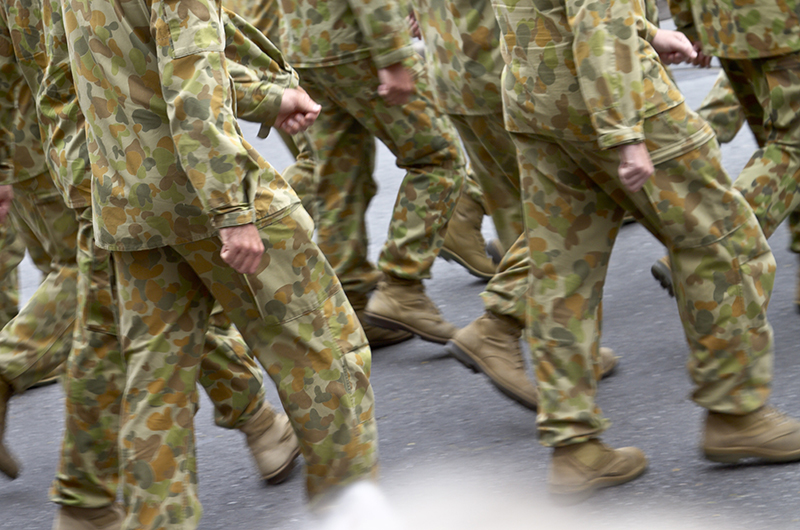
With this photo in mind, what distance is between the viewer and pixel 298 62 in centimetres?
439

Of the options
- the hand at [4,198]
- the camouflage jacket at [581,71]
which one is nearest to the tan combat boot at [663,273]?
the camouflage jacket at [581,71]

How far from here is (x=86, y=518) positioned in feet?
10.8

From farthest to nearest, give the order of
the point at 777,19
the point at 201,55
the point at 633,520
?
the point at 777,19 → the point at 633,520 → the point at 201,55

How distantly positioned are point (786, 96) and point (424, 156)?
1429 mm

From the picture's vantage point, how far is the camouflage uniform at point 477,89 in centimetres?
382

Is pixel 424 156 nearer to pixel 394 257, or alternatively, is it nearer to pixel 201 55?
pixel 394 257

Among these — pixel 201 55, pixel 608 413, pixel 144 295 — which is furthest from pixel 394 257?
pixel 201 55

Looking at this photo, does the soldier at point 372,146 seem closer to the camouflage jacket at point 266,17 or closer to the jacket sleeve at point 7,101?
the camouflage jacket at point 266,17

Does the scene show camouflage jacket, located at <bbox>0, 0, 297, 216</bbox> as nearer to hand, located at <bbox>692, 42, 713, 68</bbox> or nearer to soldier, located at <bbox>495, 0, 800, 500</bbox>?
soldier, located at <bbox>495, 0, 800, 500</bbox>

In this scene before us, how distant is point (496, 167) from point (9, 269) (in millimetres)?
2157

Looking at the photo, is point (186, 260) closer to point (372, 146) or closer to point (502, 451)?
point (502, 451)

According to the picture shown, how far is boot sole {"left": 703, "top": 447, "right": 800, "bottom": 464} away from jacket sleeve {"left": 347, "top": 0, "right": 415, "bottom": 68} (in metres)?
1.84

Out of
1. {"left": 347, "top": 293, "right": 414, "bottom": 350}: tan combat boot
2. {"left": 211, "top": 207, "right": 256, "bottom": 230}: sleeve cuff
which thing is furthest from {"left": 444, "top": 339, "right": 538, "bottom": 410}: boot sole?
{"left": 211, "top": 207, "right": 256, "bottom": 230}: sleeve cuff

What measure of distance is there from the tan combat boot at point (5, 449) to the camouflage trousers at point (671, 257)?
1951 millimetres
